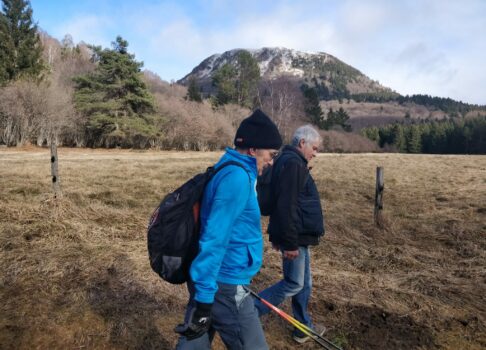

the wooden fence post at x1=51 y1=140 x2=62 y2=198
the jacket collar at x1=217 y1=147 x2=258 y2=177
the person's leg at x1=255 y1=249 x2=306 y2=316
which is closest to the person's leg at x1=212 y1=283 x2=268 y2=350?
the jacket collar at x1=217 y1=147 x2=258 y2=177

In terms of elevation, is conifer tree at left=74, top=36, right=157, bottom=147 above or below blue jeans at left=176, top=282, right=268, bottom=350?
above

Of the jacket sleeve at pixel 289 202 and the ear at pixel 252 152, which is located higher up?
the ear at pixel 252 152

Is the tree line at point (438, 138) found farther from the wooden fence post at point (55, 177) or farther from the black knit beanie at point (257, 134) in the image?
the black knit beanie at point (257, 134)

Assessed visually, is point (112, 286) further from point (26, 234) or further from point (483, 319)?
point (483, 319)

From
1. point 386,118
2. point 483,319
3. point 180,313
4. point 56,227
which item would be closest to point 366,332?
point 483,319

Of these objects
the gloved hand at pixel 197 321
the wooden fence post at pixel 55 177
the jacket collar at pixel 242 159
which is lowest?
the gloved hand at pixel 197 321

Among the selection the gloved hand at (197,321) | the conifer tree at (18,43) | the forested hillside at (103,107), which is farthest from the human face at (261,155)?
the conifer tree at (18,43)

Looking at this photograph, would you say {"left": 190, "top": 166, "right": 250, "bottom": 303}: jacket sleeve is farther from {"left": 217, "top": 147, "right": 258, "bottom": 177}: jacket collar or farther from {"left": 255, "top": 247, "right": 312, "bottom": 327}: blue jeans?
{"left": 255, "top": 247, "right": 312, "bottom": 327}: blue jeans

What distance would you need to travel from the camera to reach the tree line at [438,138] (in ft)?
212

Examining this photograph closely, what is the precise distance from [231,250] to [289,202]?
97 cm

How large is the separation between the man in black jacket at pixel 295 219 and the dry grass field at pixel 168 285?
50 centimetres

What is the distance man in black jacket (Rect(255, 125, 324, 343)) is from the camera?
9.48 feet

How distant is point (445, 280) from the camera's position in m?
4.82

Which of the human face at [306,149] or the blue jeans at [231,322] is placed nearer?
the blue jeans at [231,322]
